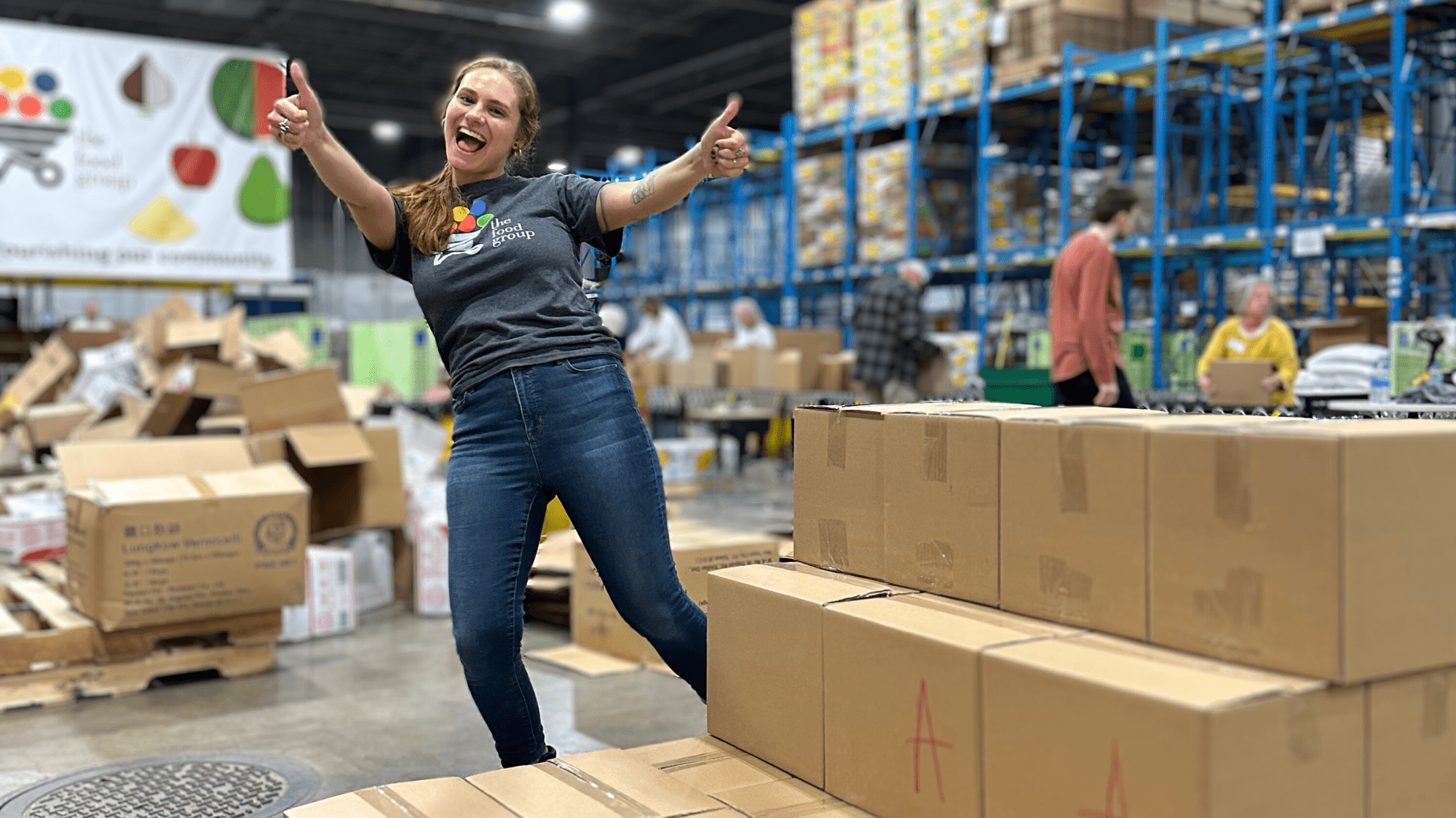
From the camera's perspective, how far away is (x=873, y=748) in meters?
1.87

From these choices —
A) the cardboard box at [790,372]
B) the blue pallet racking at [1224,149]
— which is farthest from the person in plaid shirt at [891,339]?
the blue pallet racking at [1224,149]

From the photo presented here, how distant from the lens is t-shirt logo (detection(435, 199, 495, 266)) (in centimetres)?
232

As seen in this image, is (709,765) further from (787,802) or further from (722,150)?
(722,150)

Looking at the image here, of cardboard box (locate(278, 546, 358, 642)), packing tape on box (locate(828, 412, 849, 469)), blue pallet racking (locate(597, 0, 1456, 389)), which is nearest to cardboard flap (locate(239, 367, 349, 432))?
cardboard box (locate(278, 546, 358, 642))

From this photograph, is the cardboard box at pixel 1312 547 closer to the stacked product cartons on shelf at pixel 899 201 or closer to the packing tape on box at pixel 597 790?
the packing tape on box at pixel 597 790

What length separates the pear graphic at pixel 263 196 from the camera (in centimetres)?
1007

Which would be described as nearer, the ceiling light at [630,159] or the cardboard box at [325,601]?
the cardboard box at [325,601]

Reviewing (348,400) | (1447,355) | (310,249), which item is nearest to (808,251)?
(348,400)

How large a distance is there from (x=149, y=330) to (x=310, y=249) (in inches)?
739

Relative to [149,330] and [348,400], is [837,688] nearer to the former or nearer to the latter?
[348,400]

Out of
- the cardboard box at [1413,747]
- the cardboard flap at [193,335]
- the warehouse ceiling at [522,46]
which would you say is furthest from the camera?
the warehouse ceiling at [522,46]

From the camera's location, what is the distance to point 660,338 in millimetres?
11812

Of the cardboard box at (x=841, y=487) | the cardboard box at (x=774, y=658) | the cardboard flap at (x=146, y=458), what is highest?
the cardboard box at (x=841, y=487)

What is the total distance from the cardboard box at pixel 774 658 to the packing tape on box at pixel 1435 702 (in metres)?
0.81
